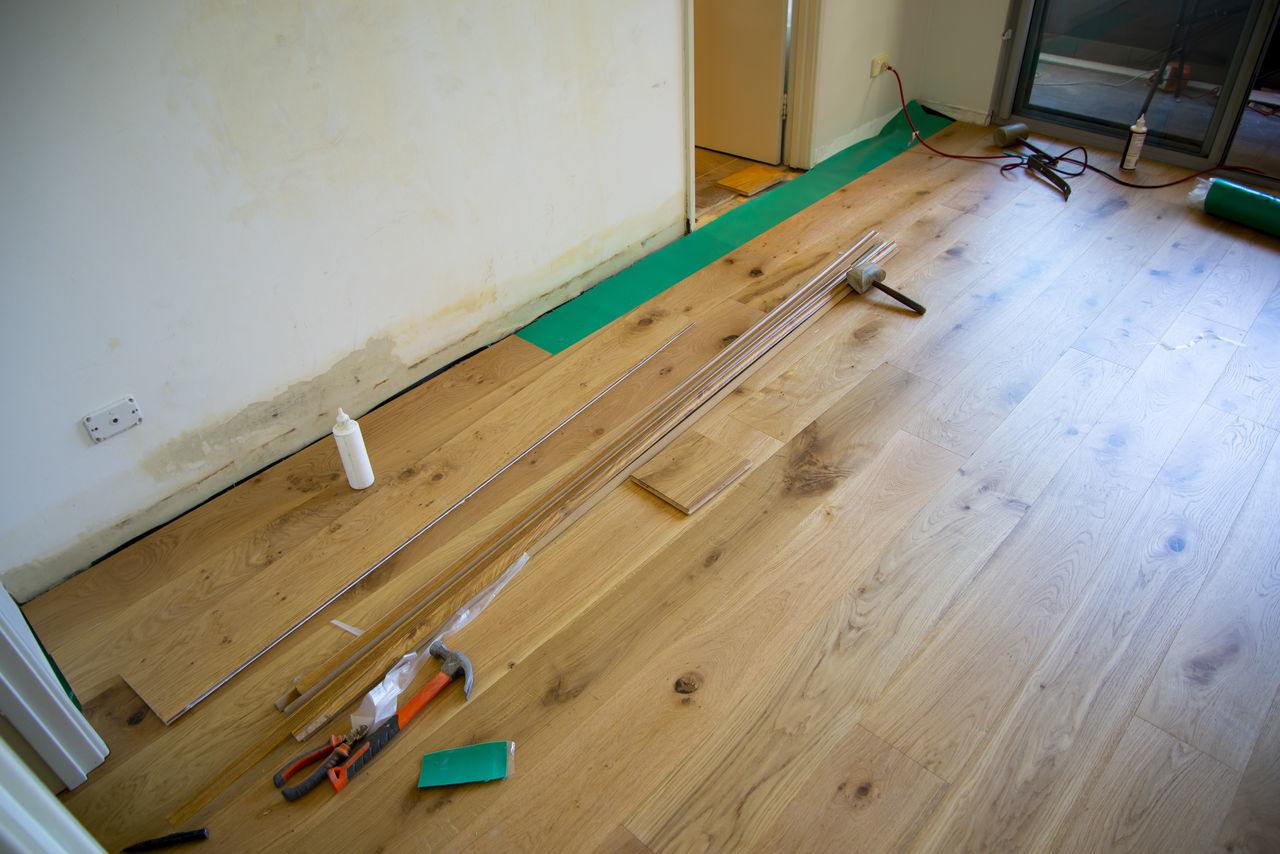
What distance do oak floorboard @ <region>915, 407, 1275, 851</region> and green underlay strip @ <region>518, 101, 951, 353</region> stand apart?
6.01 ft

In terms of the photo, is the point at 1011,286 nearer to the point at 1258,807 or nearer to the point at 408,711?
the point at 1258,807

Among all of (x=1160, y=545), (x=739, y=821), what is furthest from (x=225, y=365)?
(x=1160, y=545)

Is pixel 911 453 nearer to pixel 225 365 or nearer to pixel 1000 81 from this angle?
pixel 225 365

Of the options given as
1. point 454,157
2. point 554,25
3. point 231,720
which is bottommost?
point 231,720

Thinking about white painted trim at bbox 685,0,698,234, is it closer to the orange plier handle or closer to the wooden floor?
the wooden floor

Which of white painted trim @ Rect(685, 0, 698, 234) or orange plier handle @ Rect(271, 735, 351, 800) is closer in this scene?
orange plier handle @ Rect(271, 735, 351, 800)

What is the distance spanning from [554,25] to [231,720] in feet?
7.37

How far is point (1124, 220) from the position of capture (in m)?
3.46

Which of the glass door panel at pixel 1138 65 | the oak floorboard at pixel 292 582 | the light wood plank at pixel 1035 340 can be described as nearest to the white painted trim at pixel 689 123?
the oak floorboard at pixel 292 582

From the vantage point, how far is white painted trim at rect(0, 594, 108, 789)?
1518 mm

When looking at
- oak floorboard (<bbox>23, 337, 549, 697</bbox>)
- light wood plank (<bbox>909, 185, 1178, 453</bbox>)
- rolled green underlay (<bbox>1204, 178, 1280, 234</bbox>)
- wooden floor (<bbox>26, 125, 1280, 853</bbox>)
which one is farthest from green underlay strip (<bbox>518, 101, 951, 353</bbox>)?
rolled green underlay (<bbox>1204, 178, 1280, 234</bbox>)

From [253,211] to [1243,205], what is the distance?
3.66 meters

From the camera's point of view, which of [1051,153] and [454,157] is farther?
[1051,153]

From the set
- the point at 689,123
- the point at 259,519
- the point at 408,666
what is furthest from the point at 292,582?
the point at 689,123
